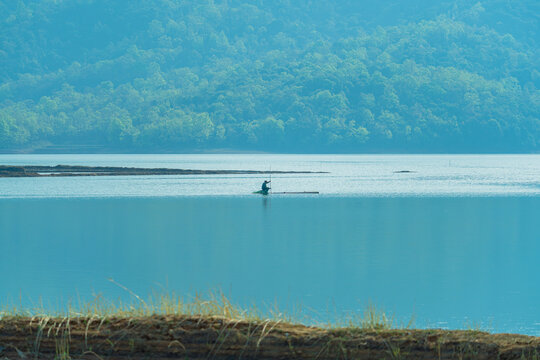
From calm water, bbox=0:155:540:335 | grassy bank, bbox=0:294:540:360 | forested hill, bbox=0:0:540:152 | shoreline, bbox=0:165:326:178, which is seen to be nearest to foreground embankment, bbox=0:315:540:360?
grassy bank, bbox=0:294:540:360

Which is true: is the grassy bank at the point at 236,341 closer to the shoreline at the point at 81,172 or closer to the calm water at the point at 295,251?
the calm water at the point at 295,251

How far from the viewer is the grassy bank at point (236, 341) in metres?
6.54

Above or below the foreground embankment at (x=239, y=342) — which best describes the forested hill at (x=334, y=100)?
above

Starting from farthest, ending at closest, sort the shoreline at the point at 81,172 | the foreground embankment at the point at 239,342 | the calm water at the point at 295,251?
the shoreline at the point at 81,172 → the calm water at the point at 295,251 → the foreground embankment at the point at 239,342

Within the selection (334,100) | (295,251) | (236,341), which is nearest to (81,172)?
(295,251)

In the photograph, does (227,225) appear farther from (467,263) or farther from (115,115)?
(115,115)

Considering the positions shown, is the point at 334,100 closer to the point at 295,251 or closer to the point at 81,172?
the point at 81,172

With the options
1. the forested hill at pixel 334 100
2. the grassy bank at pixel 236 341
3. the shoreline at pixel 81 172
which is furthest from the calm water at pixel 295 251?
the forested hill at pixel 334 100

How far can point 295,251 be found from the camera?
788 inches

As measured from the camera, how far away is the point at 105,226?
2658 cm

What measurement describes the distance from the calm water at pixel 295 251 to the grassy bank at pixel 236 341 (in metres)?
4.38

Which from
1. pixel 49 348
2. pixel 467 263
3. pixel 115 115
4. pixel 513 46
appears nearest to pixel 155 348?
pixel 49 348

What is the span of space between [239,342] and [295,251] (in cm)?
1335

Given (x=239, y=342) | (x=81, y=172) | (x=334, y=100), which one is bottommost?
(x=239, y=342)
